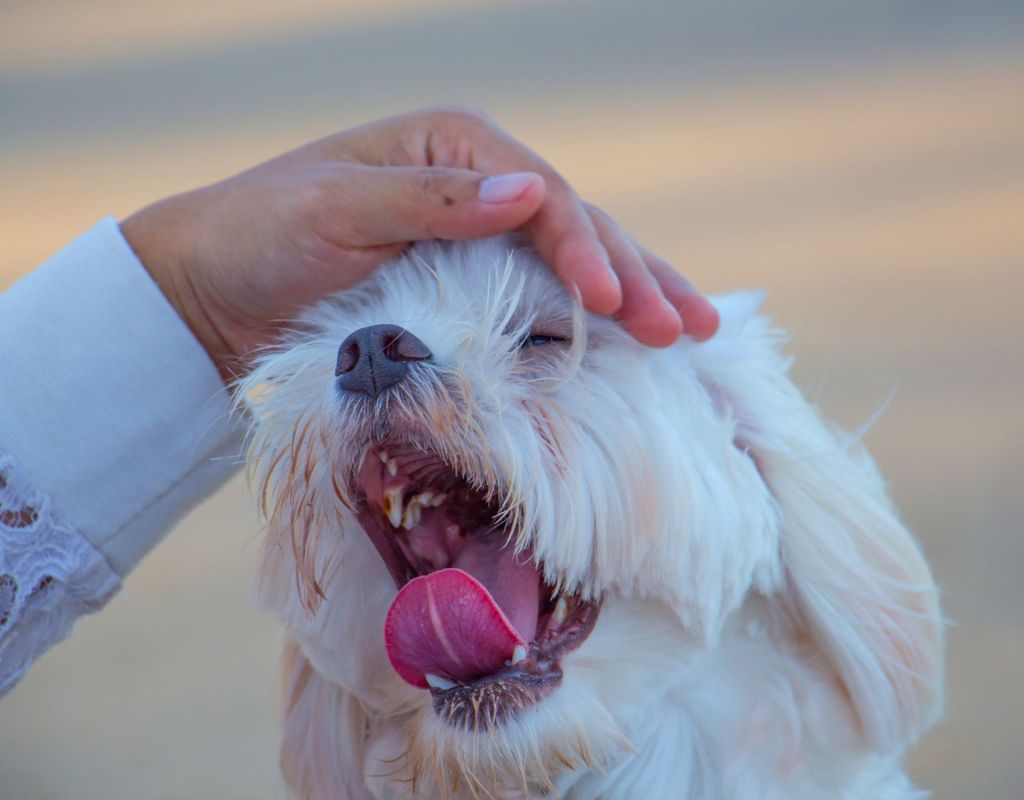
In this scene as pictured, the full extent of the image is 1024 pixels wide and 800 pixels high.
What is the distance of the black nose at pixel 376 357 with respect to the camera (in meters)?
1.05

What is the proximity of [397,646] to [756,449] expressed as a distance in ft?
1.37

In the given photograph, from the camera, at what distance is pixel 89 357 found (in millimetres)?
1306

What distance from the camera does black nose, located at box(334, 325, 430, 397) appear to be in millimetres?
1049

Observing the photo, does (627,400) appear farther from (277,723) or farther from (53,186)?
(53,186)

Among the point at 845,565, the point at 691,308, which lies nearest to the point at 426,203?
the point at 691,308

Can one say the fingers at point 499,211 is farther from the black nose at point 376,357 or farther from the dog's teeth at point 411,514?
the dog's teeth at point 411,514

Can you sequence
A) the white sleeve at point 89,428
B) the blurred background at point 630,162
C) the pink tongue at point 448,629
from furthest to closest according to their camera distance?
the blurred background at point 630,162 → the white sleeve at point 89,428 → the pink tongue at point 448,629

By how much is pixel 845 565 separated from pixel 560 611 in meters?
0.31

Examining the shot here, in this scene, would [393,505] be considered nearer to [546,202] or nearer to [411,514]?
[411,514]

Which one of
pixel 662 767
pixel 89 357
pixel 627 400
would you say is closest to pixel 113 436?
pixel 89 357

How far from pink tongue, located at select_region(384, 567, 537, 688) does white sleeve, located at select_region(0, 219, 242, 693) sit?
40cm

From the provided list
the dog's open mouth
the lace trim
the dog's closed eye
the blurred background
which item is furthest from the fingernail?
the blurred background

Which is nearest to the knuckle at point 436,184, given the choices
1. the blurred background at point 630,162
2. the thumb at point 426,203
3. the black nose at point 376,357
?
the thumb at point 426,203

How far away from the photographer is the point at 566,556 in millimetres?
1058
